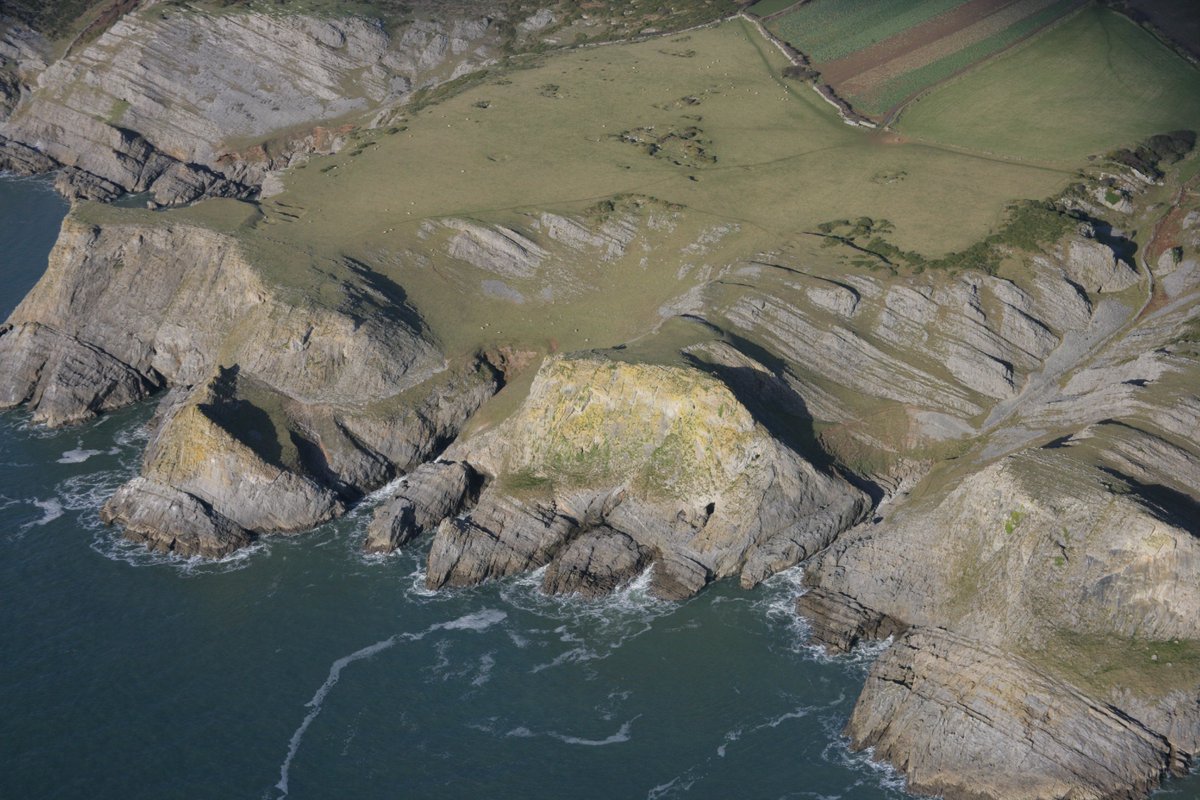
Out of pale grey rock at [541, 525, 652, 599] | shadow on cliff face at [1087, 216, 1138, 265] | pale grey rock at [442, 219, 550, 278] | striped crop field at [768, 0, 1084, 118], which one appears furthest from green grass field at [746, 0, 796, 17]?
pale grey rock at [541, 525, 652, 599]

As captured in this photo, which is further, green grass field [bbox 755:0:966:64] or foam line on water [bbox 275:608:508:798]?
green grass field [bbox 755:0:966:64]

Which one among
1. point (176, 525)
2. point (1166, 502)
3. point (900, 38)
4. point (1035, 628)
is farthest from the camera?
point (900, 38)

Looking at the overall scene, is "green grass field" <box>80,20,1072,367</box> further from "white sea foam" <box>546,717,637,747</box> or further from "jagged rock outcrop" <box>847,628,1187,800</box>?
"jagged rock outcrop" <box>847,628,1187,800</box>

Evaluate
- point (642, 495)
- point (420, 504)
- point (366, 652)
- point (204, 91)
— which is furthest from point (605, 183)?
point (204, 91)

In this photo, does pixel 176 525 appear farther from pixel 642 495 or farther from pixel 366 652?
pixel 642 495

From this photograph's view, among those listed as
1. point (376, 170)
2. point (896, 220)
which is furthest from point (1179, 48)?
point (376, 170)

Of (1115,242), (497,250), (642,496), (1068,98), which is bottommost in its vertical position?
(642,496)

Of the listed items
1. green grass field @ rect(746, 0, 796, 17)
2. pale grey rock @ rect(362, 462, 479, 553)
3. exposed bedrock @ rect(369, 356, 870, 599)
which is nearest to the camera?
exposed bedrock @ rect(369, 356, 870, 599)

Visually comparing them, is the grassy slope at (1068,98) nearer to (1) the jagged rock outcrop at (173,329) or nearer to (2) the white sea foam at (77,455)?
(1) the jagged rock outcrop at (173,329)
